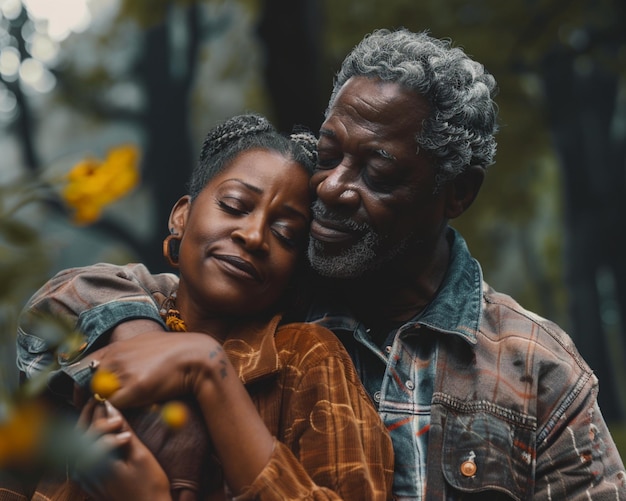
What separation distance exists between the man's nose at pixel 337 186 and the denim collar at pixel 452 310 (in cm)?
36

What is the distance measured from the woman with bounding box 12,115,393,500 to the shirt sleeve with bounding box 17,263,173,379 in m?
0.01

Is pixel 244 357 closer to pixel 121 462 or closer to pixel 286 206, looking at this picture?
pixel 286 206

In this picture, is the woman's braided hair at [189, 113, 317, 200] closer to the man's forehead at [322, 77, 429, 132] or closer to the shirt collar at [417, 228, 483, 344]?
the man's forehead at [322, 77, 429, 132]

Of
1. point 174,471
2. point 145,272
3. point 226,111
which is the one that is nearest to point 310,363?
point 174,471

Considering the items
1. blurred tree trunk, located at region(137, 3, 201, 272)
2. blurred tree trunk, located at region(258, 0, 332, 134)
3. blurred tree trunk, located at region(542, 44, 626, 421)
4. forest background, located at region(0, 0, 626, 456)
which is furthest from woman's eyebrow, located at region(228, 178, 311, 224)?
blurred tree trunk, located at region(137, 3, 201, 272)

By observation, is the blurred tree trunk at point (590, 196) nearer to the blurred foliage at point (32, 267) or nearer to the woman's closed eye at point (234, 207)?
the woman's closed eye at point (234, 207)

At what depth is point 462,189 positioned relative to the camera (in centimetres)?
314

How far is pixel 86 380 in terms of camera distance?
2.06 metres

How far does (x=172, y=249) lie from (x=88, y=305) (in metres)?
0.38

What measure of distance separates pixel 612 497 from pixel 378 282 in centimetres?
93

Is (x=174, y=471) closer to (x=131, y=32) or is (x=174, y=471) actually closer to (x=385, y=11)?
(x=385, y=11)

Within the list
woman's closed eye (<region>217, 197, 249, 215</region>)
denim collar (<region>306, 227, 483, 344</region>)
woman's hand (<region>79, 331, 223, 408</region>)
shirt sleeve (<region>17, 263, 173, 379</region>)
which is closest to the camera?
woman's hand (<region>79, 331, 223, 408</region>)

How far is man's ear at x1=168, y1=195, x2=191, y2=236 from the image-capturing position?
2688mm

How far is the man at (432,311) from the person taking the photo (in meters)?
2.65
